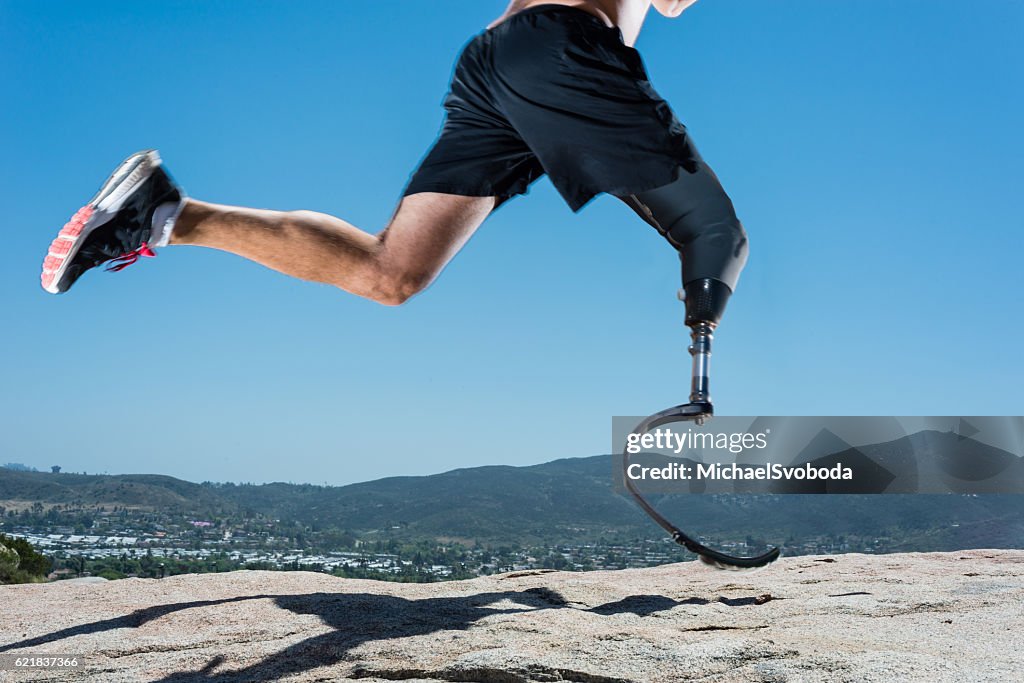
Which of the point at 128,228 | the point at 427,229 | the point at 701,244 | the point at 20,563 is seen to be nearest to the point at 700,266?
the point at 701,244

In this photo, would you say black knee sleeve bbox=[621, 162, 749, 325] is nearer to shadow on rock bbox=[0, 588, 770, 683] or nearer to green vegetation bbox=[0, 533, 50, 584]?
shadow on rock bbox=[0, 588, 770, 683]

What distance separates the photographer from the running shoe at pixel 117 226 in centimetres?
246

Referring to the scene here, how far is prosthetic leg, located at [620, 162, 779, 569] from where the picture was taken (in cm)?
201

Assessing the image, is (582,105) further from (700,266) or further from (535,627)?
(535,627)

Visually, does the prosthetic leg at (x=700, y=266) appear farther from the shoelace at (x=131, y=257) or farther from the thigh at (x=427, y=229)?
the shoelace at (x=131, y=257)

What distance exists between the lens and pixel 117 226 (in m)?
2.47

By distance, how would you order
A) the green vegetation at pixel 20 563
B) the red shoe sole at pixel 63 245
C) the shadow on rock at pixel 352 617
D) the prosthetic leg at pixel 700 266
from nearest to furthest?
the prosthetic leg at pixel 700 266, the shadow on rock at pixel 352 617, the red shoe sole at pixel 63 245, the green vegetation at pixel 20 563

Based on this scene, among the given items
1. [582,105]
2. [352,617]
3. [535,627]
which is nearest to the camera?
[582,105]

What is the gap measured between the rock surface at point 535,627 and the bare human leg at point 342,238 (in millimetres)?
1089

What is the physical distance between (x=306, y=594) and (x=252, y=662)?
1.08 meters

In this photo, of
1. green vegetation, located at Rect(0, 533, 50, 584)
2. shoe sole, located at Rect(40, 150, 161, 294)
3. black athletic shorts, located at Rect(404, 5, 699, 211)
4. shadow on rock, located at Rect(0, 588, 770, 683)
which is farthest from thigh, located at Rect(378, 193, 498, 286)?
green vegetation, located at Rect(0, 533, 50, 584)

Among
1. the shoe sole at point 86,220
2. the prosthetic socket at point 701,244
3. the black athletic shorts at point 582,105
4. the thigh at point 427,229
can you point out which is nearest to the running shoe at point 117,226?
the shoe sole at point 86,220

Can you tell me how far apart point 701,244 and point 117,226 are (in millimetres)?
1691

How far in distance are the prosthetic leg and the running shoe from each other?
4.60 ft
